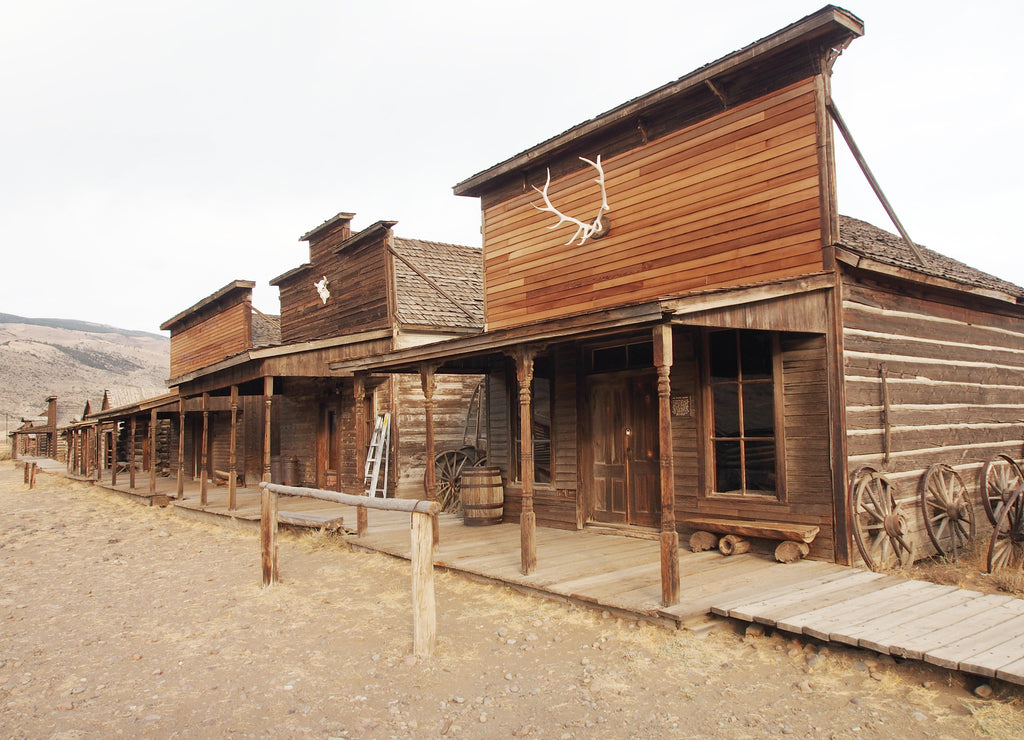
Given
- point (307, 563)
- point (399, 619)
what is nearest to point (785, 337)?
point (399, 619)

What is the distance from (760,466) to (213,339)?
778 inches

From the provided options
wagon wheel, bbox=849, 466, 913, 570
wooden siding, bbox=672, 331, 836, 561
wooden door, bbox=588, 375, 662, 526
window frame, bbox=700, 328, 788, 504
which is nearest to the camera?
wagon wheel, bbox=849, 466, 913, 570

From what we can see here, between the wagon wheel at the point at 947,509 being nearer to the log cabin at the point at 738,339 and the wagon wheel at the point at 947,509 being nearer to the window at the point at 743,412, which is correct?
the log cabin at the point at 738,339

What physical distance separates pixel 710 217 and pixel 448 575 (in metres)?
5.28

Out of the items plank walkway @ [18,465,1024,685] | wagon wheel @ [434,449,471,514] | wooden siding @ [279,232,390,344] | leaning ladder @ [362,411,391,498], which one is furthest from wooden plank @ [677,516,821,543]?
wooden siding @ [279,232,390,344]

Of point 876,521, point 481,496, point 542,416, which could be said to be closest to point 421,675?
point 876,521

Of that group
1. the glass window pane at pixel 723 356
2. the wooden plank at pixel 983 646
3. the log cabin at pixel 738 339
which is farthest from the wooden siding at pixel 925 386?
the wooden plank at pixel 983 646

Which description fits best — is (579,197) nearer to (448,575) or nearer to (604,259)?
(604,259)

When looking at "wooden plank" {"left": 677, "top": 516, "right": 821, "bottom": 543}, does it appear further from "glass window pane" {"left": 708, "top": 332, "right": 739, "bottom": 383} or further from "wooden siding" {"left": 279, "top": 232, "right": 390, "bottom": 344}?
"wooden siding" {"left": 279, "top": 232, "right": 390, "bottom": 344}

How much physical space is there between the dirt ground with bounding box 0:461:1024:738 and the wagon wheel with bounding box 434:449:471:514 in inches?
250

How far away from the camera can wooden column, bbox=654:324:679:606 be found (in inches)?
234

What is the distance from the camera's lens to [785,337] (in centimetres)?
778

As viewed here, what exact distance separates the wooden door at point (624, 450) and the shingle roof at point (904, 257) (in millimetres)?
3155

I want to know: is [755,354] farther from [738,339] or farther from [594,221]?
[594,221]
